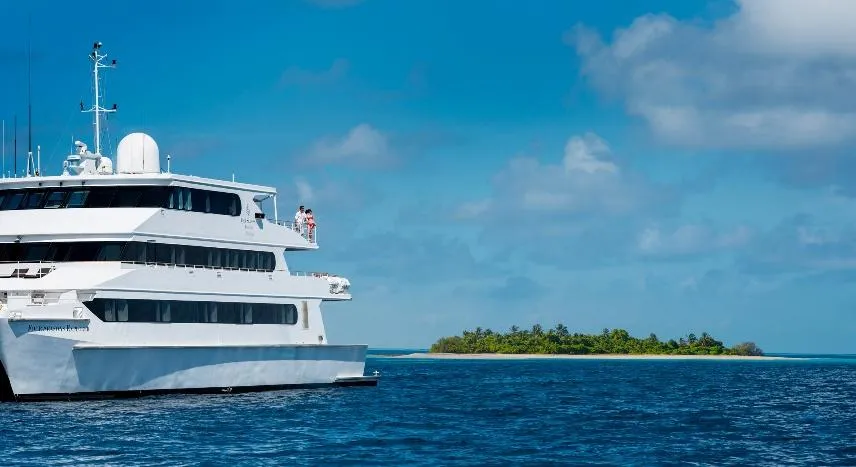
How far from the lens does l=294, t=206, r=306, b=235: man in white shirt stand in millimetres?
45050

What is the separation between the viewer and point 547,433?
31.6 m

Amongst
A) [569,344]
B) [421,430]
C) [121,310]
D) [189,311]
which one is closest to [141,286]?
[121,310]

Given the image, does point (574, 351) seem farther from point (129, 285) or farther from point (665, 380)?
point (129, 285)

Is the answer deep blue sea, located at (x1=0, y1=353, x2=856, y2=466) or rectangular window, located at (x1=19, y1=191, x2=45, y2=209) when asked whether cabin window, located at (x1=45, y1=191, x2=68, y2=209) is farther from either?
deep blue sea, located at (x1=0, y1=353, x2=856, y2=466)

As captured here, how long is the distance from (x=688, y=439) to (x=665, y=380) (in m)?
34.9

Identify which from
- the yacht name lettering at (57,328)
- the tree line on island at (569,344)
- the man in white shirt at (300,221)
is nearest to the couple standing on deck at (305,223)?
the man in white shirt at (300,221)

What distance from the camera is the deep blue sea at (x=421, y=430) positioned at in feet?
86.0

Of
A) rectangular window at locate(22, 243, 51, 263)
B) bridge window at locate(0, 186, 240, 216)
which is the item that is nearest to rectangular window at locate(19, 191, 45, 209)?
bridge window at locate(0, 186, 240, 216)

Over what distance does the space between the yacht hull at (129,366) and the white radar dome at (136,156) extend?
613cm

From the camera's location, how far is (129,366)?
116ft

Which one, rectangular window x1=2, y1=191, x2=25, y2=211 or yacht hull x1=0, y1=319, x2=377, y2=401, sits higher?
rectangular window x1=2, y1=191, x2=25, y2=211

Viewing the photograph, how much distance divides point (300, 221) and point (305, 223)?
307 millimetres

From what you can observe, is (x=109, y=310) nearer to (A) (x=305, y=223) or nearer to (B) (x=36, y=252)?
(B) (x=36, y=252)

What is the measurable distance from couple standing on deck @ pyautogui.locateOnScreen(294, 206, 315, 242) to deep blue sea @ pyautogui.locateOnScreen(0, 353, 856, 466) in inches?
236
